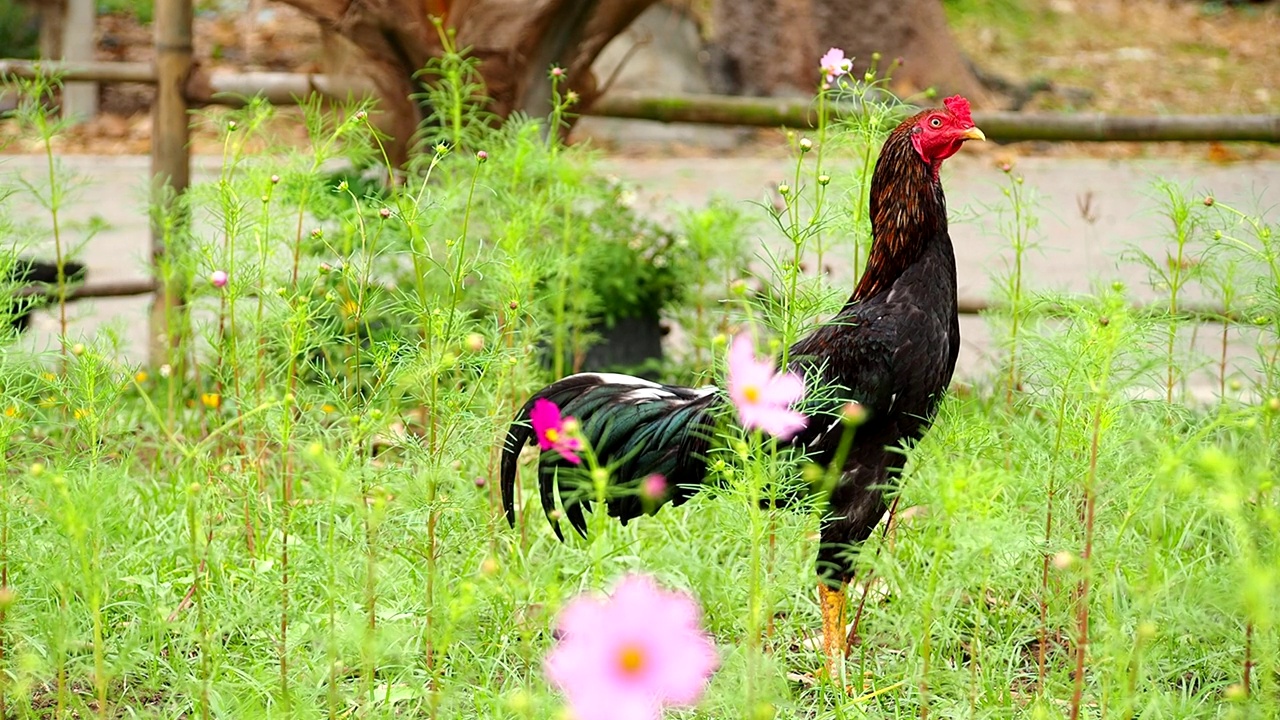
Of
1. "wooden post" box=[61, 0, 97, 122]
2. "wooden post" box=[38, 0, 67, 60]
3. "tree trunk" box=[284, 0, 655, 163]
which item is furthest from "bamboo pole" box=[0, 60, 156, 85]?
"wooden post" box=[38, 0, 67, 60]

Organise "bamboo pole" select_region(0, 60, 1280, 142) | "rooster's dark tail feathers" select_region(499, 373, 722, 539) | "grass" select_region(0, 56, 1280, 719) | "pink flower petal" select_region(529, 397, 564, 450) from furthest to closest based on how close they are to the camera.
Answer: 1. "bamboo pole" select_region(0, 60, 1280, 142)
2. "rooster's dark tail feathers" select_region(499, 373, 722, 539)
3. "pink flower petal" select_region(529, 397, 564, 450)
4. "grass" select_region(0, 56, 1280, 719)

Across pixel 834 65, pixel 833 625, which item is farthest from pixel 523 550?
pixel 834 65

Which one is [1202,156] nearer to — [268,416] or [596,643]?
[268,416]

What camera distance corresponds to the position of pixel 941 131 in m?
2.45

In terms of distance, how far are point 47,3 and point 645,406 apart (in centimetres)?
785

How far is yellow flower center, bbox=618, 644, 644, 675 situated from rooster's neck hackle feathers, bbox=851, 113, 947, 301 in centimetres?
141

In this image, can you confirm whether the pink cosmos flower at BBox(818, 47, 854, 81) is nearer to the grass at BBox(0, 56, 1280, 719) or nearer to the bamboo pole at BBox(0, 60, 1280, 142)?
the grass at BBox(0, 56, 1280, 719)

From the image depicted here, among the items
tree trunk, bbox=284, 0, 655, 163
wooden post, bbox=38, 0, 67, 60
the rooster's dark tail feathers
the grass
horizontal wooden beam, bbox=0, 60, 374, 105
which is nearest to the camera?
the grass

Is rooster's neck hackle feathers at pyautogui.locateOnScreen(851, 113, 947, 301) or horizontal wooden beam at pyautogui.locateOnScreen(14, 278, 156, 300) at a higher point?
rooster's neck hackle feathers at pyautogui.locateOnScreen(851, 113, 947, 301)

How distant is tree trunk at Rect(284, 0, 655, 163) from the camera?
12.8 feet

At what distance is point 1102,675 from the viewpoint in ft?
7.27

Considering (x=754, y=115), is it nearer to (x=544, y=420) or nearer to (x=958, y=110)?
(x=958, y=110)

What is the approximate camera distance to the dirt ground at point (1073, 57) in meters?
9.40

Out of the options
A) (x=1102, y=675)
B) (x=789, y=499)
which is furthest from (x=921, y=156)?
(x=1102, y=675)
